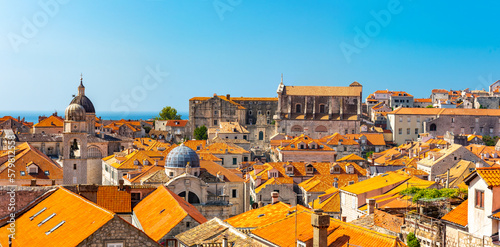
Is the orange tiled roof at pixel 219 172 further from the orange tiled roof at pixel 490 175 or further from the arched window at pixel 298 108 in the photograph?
the arched window at pixel 298 108

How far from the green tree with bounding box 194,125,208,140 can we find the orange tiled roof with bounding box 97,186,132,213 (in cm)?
7104

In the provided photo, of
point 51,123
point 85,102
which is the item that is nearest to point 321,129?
point 51,123

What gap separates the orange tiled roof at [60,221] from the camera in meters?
15.2

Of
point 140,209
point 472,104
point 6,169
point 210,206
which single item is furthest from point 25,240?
point 472,104

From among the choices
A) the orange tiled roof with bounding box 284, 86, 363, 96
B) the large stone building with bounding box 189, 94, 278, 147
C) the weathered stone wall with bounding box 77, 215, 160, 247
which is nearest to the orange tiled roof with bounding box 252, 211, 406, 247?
the weathered stone wall with bounding box 77, 215, 160, 247

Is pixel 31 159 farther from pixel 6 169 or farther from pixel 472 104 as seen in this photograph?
pixel 472 104

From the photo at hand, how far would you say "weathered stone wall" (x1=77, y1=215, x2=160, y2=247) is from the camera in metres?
14.5

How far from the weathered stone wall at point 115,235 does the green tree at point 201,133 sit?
81.9 meters

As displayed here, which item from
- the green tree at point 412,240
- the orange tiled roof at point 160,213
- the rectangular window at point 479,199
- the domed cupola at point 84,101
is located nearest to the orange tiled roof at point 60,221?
the orange tiled roof at point 160,213

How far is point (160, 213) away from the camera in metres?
23.5

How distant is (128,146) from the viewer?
65.9m

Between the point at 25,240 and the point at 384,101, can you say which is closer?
the point at 25,240

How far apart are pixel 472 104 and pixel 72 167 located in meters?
101

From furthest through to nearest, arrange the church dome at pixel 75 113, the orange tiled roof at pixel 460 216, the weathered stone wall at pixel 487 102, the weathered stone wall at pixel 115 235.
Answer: the weathered stone wall at pixel 487 102 < the church dome at pixel 75 113 < the orange tiled roof at pixel 460 216 < the weathered stone wall at pixel 115 235
